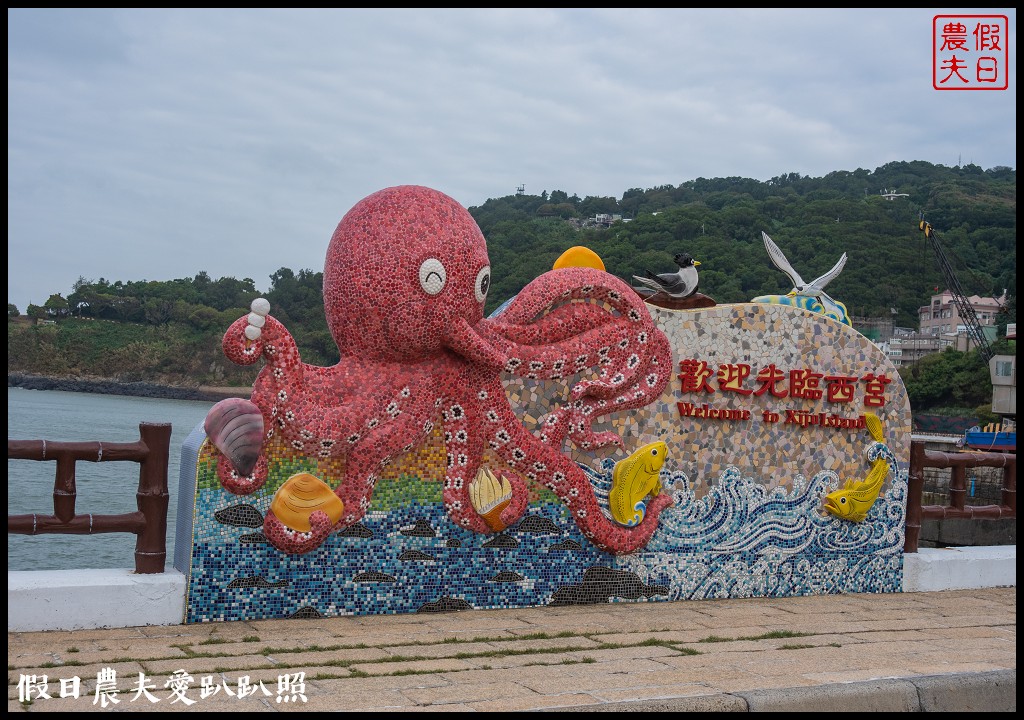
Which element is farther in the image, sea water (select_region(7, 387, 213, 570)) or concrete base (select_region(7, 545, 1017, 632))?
sea water (select_region(7, 387, 213, 570))

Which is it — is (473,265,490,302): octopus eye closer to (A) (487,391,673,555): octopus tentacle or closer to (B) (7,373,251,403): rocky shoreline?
(A) (487,391,673,555): octopus tentacle

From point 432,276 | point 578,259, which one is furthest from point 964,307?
point 432,276

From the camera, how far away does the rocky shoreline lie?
29323 mm

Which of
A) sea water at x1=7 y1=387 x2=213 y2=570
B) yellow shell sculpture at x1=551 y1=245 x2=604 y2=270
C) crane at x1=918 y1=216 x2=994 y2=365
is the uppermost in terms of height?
crane at x1=918 y1=216 x2=994 y2=365

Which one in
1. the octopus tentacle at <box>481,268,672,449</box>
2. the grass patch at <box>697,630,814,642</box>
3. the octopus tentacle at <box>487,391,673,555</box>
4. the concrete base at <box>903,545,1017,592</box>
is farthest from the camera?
the concrete base at <box>903,545,1017,592</box>

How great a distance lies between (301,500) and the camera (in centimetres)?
664

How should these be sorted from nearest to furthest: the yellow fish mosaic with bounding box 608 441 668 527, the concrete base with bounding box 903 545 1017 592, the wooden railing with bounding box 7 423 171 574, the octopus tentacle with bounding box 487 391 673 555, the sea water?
1. the wooden railing with bounding box 7 423 171 574
2. the octopus tentacle with bounding box 487 391 673 555
3. the yellow fish mosaic with bounding box 608 441 668 527
4. the concrete base with bounding box 903 545 1017 592
5. the sea water

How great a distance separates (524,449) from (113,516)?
256 centimetres

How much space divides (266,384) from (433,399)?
1.07 meters

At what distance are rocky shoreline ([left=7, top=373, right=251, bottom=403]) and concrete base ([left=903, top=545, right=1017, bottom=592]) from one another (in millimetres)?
19639

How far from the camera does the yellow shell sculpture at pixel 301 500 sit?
6.61 m

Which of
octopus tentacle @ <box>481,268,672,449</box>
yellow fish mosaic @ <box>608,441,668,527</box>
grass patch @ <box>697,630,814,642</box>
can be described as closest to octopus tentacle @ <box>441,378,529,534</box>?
octopus tentacle @ <box>481,268,672,449</box>

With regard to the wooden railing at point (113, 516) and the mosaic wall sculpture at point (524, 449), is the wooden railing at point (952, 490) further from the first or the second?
the wooden railing at point (113, 516)

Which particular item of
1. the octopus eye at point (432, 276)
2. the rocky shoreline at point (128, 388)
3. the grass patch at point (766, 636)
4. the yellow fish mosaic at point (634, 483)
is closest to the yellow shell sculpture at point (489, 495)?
the yellow fish mosaic at point (634, 483)
